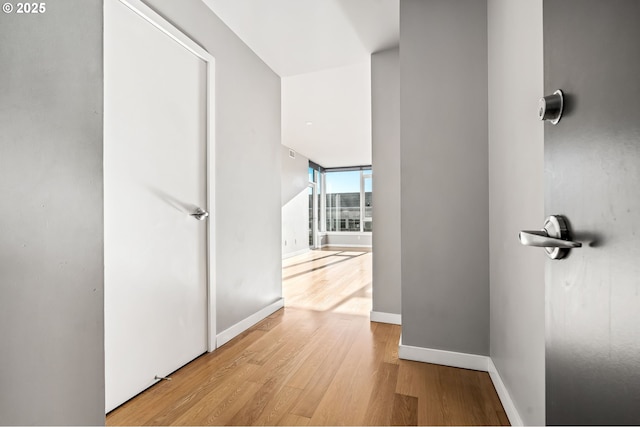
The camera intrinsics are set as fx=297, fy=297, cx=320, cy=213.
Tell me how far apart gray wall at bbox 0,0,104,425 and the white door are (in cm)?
55

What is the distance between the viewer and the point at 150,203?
1.58 metres

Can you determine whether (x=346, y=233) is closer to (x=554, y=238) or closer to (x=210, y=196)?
(x=210, y=196)

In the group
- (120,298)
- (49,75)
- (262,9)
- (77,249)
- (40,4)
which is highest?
(262,9)

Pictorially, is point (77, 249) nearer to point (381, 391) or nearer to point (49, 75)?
point (49, 75)

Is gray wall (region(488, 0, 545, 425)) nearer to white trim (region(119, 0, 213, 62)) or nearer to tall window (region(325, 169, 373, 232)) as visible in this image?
white trim (region(119, 0, 213, 62))

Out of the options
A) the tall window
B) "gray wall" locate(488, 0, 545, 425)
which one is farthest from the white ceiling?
the tall window

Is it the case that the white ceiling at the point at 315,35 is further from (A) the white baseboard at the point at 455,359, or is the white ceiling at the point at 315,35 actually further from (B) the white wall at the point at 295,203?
(B) the white wall at the point at 295,203

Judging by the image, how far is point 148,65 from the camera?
1.57 metres

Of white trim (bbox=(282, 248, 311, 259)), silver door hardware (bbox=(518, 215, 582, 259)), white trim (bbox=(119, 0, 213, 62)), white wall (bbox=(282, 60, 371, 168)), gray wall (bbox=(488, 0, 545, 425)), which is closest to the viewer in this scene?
silver door hardware (bbox=(518, 215, 582, 259))

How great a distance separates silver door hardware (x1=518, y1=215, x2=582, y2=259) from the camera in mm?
460

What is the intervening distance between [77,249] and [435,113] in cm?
181

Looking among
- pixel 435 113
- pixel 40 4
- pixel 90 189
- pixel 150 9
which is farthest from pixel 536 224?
pixel 150 9

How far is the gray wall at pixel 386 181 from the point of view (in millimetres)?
2541

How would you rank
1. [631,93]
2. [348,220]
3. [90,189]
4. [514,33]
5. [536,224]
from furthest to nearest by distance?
[348,220] → [514,33] → [536,224] → [90,189] → [631,93]
